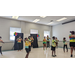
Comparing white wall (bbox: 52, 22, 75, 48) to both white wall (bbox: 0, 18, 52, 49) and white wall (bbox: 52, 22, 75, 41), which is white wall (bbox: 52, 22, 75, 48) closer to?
white wall (bbox: 52, 22, 75, 41)

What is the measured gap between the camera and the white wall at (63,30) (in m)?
7.48

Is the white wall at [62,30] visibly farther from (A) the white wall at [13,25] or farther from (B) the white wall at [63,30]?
(A) the white wall at [13,25]

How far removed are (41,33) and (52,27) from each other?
7.78 ft

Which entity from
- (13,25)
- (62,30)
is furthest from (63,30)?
(13,25)

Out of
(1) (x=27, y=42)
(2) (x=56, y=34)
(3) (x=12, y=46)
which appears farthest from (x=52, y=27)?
(1) (x=27, y=42)

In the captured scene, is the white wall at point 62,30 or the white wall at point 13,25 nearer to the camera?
the white wall at point 13,25

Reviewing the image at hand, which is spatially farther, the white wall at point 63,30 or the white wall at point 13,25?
the white wall at point 63,30

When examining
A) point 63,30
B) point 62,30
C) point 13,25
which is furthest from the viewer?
point 62,30

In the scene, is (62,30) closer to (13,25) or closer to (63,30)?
(63,30)

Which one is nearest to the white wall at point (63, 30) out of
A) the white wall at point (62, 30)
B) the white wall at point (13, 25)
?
the white wall at point (62, 30)

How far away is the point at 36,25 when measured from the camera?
Answer: 8.77 m

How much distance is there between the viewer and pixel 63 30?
8.41 m

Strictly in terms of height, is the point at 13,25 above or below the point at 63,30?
above

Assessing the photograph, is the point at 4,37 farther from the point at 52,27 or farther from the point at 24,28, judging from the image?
the point at 52,27
